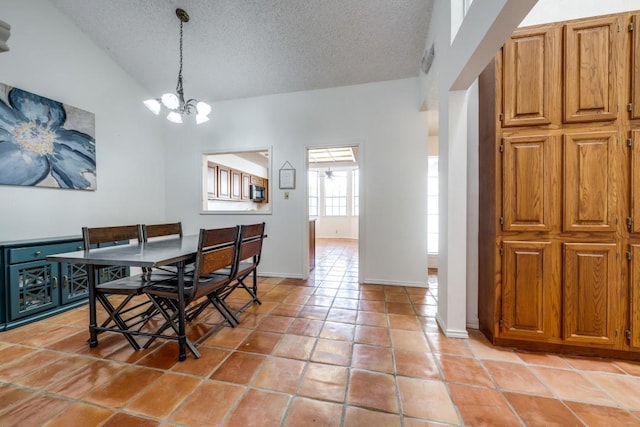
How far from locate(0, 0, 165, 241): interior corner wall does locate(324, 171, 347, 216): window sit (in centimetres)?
525

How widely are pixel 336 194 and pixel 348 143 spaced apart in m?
4.96

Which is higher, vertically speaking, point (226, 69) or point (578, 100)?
point (226, 69)

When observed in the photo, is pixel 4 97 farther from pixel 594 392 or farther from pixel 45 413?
pixel 594 392

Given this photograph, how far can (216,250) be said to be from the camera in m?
1.78

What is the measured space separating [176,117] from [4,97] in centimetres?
153

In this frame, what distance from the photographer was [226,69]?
325 centimetres

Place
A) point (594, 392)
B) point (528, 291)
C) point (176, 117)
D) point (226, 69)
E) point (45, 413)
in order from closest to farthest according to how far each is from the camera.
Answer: point (45, 413)
point (594, 392)
point (528, 291)
point (176, 117)
point (226, 69)

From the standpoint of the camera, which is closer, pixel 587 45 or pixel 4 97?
pixel 587 45

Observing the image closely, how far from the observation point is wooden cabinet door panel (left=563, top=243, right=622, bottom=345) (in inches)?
63.2

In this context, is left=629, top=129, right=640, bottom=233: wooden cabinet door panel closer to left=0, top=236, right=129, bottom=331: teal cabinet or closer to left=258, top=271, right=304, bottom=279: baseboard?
left=258, top=271, right=304, bottom=279: baseboard

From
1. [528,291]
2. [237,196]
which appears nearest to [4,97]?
[237,196]

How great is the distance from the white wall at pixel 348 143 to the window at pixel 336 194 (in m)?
4.68

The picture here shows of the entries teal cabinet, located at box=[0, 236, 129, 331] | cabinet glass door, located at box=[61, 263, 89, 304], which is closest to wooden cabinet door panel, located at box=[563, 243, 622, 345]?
teal cabinet, located at box=[0, 236, 129, 331]

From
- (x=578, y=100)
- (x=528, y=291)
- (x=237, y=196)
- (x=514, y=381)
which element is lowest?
(x=514, y=381)
